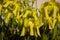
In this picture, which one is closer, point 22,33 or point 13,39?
point 22,33

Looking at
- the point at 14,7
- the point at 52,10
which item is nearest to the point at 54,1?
the point at 52,10

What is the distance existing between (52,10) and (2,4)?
0.20 meters

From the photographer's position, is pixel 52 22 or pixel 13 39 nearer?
pixel 52 22

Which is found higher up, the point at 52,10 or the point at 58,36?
the point at 52,10

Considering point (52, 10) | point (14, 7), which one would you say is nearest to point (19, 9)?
point (14, 7)

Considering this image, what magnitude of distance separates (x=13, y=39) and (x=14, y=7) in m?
0.15

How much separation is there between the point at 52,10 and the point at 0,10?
7.8 inches

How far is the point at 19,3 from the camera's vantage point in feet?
2.34

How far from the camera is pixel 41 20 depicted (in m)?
0.68

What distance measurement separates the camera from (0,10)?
695mm

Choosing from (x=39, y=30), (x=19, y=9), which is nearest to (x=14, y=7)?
(x=19, y=9)

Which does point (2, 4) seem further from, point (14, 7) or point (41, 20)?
point (41, 20)

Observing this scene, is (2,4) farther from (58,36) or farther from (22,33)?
(58,36)

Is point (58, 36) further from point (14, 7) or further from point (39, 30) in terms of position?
point (14, 7)
